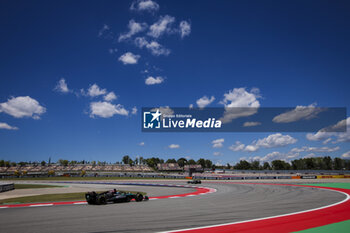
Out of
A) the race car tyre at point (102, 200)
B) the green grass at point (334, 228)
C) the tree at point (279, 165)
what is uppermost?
the tree at point (279, 165)

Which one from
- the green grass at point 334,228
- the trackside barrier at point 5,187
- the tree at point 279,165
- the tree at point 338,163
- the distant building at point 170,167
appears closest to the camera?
the green grass at point 334,228

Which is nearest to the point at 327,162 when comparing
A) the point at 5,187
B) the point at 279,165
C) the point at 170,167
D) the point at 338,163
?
the point at 338,163

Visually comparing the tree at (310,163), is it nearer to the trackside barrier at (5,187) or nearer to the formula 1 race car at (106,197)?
the trackside barrier at (5,187)

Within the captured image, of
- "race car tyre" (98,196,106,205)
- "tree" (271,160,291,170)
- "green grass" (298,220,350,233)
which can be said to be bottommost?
"green grass" (298,220,350,233)

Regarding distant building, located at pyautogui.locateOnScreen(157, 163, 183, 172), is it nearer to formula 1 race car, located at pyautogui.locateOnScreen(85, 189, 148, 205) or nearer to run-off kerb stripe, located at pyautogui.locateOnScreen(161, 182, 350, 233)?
formula 1 race car, located at pyautogui.locateOnScreen(85, 189, 148, 205)

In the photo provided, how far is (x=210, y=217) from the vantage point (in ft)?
35.2

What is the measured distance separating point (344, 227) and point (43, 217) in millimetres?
12398

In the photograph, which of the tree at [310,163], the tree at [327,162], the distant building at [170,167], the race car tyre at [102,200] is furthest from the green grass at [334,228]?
the tree at [327,162]

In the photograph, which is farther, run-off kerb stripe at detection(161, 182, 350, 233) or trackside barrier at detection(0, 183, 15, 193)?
trackside barrier at detection(0, 183, 15, 193)

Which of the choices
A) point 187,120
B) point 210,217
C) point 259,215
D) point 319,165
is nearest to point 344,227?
point 259,215

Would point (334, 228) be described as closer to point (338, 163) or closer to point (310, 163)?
point (310, 163)

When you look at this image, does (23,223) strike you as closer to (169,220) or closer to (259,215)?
(169,220)

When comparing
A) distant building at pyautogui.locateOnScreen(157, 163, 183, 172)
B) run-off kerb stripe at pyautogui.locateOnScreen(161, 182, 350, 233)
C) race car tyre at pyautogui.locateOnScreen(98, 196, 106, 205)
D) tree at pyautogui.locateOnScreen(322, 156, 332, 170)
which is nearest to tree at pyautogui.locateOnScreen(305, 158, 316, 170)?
tree at pyautogui.locateOnScreen(322, 156, 332, 170)

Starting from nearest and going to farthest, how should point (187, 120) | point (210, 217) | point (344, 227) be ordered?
point (344, 227)
point (210, 217)
point (187, 120)
